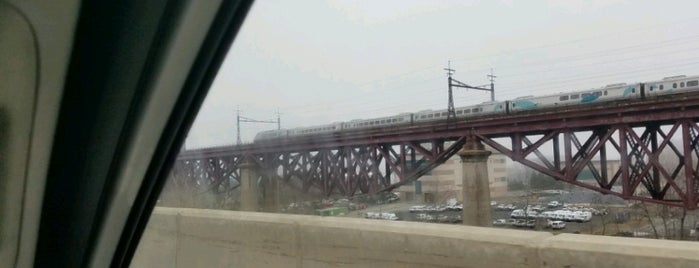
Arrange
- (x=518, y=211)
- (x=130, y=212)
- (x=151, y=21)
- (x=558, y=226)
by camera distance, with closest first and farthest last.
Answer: (x=151, y=21) → (x=130, y=212) → (x=558, y=226) → (x=518, y=211)

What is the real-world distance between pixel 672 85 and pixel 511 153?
1096 mm

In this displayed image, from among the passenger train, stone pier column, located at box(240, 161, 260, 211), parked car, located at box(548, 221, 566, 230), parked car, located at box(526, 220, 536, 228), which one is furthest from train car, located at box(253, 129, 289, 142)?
parked car, located at box(548, 221, 566, 230)

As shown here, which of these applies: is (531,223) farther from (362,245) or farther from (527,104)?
(362,245)

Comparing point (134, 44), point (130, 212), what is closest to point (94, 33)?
point (134, 44)

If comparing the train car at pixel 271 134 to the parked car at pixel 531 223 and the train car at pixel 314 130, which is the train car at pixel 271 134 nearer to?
the train car at pixel 314 130

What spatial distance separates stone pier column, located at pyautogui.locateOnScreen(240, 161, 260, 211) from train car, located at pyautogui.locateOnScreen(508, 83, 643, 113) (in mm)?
1993

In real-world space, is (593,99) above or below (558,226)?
above

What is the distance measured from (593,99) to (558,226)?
31.6 inches

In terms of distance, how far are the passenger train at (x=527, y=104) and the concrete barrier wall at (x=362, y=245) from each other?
2.47ft

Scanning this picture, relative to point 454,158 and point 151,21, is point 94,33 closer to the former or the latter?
point 151,21

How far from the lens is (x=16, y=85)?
7.68 ft

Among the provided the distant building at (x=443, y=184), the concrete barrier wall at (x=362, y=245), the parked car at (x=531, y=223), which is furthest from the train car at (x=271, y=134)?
the parked car at (x=531, y=223)

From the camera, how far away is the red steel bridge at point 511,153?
331 cm

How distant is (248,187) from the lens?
16.0ft
